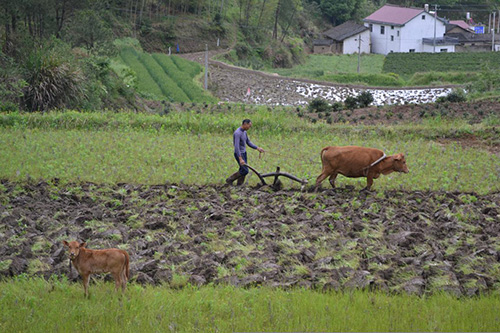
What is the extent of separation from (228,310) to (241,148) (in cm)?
668

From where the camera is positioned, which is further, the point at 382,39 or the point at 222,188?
the point at 382,39

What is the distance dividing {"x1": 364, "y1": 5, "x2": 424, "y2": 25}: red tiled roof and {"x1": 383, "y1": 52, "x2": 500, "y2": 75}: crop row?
771cm

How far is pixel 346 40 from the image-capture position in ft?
258

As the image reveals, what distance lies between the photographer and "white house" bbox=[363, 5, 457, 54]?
74375 millimetres

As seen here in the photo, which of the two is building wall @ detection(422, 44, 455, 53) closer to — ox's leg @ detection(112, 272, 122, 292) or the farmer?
the farmer

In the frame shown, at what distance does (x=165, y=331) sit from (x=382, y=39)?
76.3 m

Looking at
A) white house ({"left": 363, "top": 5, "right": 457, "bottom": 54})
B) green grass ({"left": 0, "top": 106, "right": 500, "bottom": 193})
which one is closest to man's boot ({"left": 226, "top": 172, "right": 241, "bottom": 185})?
green grass ({"left": 0, "top": 106, "right": 500, "bottom": 193})

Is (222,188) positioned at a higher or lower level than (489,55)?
lower

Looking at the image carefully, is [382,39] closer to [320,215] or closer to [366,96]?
[366,96]

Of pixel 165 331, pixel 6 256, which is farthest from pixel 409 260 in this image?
pixel 6 256

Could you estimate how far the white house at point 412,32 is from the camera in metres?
74.4

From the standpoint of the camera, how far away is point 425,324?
266 inches

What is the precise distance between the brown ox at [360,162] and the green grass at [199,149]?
801 mm

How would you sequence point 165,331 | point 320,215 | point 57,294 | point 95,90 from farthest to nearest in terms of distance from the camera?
point 95,90 < point 320,215 < point 57,294 < point 165,331
